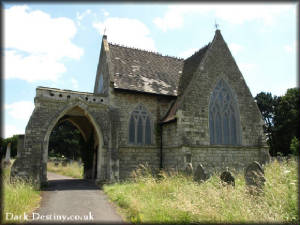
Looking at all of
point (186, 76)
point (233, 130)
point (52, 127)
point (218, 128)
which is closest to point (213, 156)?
point (218, 128)

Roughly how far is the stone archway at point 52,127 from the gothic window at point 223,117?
6.67 meters

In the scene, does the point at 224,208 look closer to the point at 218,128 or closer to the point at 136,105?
the point at 218,128

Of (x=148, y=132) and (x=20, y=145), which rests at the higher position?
(x=148, y=132)

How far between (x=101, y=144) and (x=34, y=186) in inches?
170

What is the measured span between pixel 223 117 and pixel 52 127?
37.2 ft

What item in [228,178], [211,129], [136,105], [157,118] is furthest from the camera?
[157,118]

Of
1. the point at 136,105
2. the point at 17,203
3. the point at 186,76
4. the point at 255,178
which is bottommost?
the point at 17,203

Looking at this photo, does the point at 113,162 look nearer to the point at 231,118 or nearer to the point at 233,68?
the point at 231,118

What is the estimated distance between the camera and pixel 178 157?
46.0 feet

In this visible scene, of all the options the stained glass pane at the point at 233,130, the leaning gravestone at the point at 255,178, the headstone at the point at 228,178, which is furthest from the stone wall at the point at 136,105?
the leaning gravestone at the point at 255,178

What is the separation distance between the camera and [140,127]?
1571 centimetres

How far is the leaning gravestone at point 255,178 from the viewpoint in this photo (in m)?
6.85

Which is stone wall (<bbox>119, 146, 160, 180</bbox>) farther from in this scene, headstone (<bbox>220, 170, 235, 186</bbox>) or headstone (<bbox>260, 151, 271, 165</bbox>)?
headstone (<bbox>260, 151, 271, 165</bbox>)

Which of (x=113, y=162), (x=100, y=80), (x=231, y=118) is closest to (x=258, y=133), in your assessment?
(x=231, y=118)
